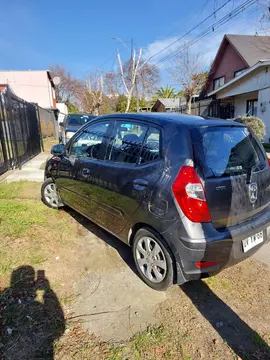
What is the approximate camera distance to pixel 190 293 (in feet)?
8.12

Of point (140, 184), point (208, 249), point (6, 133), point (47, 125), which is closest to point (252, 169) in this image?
point (208, 249)

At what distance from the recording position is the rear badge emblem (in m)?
2.35

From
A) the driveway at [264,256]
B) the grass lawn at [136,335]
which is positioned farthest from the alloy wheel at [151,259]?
the driveway at [264,256]

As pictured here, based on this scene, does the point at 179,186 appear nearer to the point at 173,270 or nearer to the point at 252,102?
the point at 173,270

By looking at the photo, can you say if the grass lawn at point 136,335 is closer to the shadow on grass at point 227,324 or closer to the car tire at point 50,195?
the shadow on grass at point 227,324

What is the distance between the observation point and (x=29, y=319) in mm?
2100

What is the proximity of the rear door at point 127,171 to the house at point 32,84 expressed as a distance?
85.4 ft

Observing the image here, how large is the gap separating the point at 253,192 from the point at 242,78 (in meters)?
14.6

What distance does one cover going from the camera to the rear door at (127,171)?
2.34 m

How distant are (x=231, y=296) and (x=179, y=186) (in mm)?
1291

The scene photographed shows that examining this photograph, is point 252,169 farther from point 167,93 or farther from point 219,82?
point 167,93

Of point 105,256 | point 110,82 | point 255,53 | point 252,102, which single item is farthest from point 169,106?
point 105,256

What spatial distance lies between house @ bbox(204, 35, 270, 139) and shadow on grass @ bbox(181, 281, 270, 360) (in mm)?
13033

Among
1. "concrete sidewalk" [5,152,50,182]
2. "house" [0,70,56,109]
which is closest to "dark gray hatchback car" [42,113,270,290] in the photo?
"concrete sidewalk" [5,152,50,182]
